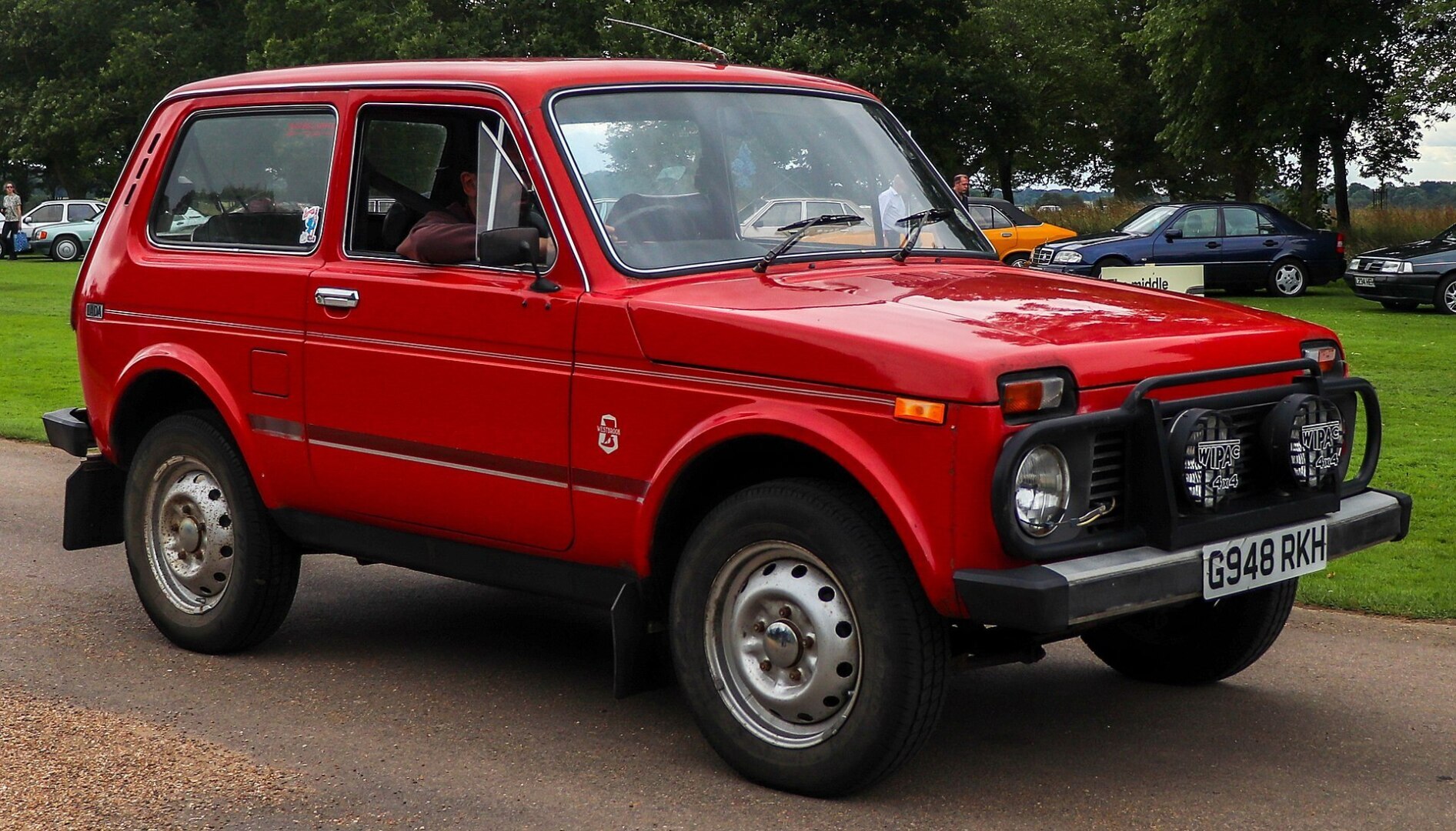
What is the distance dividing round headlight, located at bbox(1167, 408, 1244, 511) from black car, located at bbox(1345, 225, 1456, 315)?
21401 millimetres

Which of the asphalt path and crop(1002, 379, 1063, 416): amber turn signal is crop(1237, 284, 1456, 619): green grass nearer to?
the asphalt path

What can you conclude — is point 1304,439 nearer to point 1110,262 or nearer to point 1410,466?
point 1410,466

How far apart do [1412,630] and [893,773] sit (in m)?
3.02

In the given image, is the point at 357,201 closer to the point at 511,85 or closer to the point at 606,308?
the point at 511,85

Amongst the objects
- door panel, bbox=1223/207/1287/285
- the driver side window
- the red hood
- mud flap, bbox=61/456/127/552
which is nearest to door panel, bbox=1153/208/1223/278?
door panel, bbox=1223/207/1287/285

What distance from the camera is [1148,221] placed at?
28.4 m

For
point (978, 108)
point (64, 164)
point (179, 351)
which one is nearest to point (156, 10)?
point (64, 164)

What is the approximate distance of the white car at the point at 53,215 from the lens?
144ft

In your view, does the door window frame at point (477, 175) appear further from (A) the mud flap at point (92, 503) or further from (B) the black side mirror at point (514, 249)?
(A) the mud flap at point (92, 503)

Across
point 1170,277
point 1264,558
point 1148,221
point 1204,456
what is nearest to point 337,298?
point 1204,456

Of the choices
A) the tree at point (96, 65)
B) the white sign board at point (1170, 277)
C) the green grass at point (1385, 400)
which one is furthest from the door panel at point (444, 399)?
the tree at point (96, 65)

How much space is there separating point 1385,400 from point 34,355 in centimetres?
1396

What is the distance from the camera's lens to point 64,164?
60.2 meters

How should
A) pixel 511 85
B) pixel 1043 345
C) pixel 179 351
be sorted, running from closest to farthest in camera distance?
pixel 1043 345
pixel 511 85
pixel 179 351
